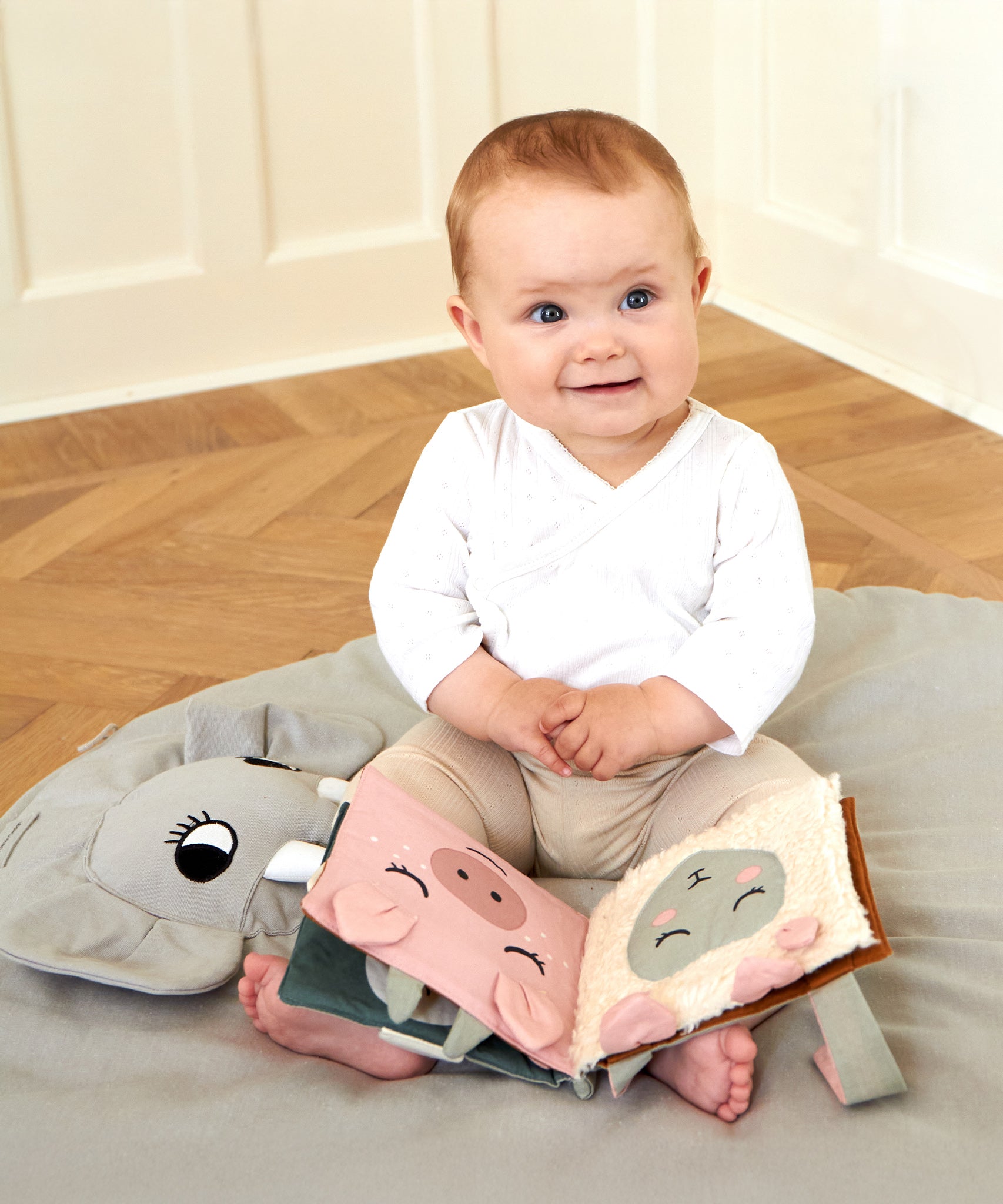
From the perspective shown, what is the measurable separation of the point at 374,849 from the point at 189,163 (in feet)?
5.01

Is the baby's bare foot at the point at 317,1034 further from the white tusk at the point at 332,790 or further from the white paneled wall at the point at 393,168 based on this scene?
the white paneled wall at the point at 393,168

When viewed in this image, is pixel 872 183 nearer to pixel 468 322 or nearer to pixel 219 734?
pixel 468 322

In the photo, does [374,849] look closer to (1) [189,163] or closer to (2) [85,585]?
(2) [85,585]

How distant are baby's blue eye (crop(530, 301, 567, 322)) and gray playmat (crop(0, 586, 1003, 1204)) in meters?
0.39

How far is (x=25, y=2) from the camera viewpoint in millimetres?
1819

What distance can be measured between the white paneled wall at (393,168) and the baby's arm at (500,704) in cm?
113

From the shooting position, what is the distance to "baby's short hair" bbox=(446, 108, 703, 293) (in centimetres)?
75

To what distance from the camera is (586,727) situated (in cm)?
80

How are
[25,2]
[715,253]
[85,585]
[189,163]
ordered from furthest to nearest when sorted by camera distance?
[715,253] → [189,163] → [25,2] → [85,585]

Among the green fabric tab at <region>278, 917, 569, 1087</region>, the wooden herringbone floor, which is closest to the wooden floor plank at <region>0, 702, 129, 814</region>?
the wooden herringbone floor

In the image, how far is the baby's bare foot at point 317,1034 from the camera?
0.70m

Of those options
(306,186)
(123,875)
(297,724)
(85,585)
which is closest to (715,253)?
(306,186)

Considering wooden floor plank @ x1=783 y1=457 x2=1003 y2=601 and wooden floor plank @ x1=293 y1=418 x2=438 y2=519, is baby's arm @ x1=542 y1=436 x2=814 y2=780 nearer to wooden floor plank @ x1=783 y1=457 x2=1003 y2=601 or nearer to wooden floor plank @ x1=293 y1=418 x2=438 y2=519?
wooden floor plank @ x1=783 y1=457 x2=1003 y2=601

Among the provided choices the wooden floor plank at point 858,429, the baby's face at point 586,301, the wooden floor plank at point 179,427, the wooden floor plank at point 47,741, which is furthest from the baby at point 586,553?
the wooden floor plank at point 179,427
